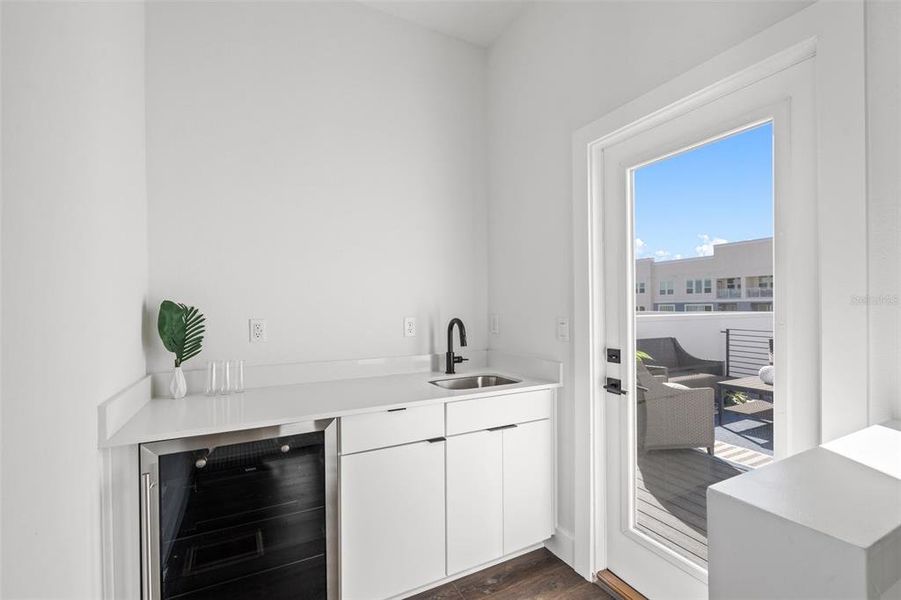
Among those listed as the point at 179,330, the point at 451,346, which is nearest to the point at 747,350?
the point at 451,346

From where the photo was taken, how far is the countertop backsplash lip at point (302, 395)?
140cm

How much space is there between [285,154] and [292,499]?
5.40 ft

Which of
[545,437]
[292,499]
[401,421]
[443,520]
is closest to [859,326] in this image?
[545,437]

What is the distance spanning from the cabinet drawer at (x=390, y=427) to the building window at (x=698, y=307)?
1.11 m

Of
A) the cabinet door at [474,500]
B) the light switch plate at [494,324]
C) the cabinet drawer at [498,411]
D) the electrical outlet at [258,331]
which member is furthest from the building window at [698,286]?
the electrical outlet at [258,331]

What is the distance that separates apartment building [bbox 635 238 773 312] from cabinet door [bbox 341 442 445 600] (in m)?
1.16

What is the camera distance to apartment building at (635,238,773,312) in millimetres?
1422

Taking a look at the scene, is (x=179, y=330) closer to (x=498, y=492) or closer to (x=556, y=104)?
(x=498, y=492)

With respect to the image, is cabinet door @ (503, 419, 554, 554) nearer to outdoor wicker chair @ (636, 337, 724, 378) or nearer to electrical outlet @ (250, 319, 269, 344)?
outdoor wicker chair @ (636, 337, 724, 378)

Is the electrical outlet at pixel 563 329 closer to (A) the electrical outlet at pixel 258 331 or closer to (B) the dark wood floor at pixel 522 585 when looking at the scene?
(B) the dark wood floor at pixel 522 585

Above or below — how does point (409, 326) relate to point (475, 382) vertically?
above

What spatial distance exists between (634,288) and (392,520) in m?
1.46

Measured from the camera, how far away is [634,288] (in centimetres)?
189

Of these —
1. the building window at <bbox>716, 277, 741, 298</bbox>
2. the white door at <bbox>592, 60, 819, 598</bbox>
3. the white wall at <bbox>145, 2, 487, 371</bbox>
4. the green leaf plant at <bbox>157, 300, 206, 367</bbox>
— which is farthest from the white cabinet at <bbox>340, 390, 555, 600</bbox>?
the building window at <bbox>716, 277, 741, 298</bbox>
